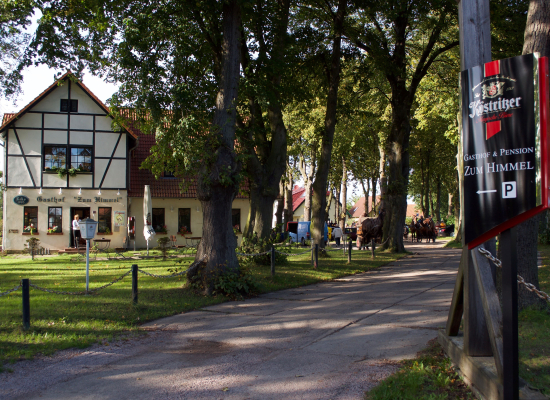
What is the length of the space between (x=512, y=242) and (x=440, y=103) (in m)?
26.2

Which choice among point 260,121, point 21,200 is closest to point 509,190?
point 260,121

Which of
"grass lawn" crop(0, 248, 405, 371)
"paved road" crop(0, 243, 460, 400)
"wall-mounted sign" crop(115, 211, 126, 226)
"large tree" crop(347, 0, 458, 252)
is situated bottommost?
"paved road" crop(0, 243, 460, 400)

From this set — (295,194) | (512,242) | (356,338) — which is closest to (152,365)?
(356,338)

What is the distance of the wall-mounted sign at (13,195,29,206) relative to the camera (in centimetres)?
2488

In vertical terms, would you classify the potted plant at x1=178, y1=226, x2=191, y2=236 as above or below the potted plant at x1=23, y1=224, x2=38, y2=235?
below

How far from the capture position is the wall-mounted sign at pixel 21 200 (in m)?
24.9

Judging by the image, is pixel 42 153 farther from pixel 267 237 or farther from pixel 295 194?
pixel 295 194

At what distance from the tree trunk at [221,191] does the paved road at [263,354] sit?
1282 millimetres

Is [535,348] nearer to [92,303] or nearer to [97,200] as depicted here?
[92,303]

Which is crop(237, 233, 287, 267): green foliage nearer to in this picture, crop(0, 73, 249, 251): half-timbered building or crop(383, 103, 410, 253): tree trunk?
crop(383, 103, 410, 253): tree trunk

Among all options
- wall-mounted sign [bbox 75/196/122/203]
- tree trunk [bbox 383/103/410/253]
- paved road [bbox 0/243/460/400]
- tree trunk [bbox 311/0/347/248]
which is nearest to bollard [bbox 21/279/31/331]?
paved road [bbox 0/243/460/400]

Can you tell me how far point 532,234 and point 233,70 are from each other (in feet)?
25.3

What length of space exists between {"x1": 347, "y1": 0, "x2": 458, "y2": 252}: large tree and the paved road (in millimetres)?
12796

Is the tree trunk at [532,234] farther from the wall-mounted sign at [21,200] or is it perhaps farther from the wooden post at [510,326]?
the wall-mounted sign at [21,200]
